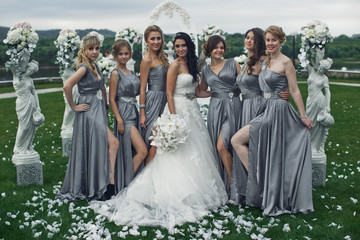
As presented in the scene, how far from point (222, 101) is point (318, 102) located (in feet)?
5.49

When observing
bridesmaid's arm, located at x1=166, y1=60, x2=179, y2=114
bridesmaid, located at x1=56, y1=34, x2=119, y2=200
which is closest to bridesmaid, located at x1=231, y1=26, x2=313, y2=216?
bridesmaid's arm, located at x1=166, y1=60, x2=179, y2=114

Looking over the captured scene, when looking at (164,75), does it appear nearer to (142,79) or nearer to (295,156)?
(142,79)

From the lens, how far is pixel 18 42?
6418 millimetres

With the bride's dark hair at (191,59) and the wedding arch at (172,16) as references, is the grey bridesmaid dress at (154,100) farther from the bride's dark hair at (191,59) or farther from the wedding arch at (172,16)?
the wedding arch at (172,16)

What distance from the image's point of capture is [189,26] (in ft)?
42.5

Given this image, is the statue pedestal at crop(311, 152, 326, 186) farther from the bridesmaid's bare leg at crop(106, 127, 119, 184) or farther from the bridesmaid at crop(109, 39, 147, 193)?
the bridesmaid's bare leg at crop(106, 127, 119, 184)

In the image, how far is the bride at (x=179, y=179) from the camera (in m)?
5.25

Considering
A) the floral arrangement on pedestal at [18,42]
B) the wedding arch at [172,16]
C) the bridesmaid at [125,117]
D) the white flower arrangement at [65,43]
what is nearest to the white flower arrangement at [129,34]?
the wedding arch at [172,16]

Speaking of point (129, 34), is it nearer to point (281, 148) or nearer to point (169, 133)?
point (169, 133)

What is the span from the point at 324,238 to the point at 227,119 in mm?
2049

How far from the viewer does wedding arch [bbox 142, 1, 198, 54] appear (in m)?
12.7

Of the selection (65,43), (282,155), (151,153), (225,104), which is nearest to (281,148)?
(282,155)

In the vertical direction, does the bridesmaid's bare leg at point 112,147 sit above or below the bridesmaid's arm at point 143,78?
below

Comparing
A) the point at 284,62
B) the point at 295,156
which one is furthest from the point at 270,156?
the point at 284,62
